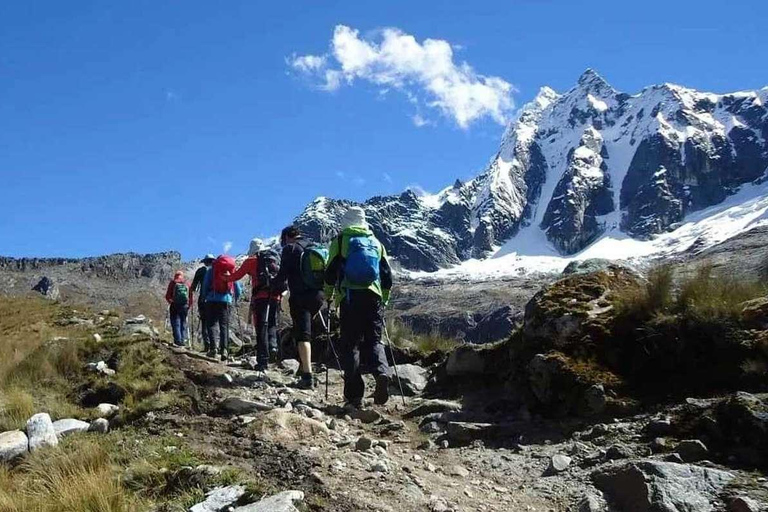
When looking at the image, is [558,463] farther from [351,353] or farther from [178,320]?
[178,320]

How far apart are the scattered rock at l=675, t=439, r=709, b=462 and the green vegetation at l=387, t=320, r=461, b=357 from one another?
→ 19.3 feet

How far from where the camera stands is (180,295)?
15.7 m

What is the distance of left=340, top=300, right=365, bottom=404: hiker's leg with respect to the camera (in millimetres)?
7926

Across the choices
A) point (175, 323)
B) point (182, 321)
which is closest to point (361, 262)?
point (175, 323)

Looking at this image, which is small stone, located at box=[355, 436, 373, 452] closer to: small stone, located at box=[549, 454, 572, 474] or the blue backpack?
small stone, located at box=[549, 454, 572, 474]

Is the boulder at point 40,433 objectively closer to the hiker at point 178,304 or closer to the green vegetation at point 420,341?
the green vegetation at point 420,341

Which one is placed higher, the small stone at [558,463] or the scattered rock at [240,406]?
the scattered rock at [240,406]

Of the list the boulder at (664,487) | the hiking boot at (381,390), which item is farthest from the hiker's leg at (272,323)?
the boulder at (664,487)

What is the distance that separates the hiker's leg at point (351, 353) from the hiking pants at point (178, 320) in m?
8.53

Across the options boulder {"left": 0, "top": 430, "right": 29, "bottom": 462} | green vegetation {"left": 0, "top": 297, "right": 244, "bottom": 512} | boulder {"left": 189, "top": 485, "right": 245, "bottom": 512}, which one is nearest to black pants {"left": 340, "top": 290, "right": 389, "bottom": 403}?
green vegetation {"left": 0, "top": 297, "right": 244, "bottom": 512}

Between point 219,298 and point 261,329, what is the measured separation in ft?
7.05

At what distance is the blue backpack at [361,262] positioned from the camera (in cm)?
811

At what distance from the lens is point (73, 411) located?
739cm

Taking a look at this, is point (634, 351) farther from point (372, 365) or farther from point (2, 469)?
point (2, 469)
